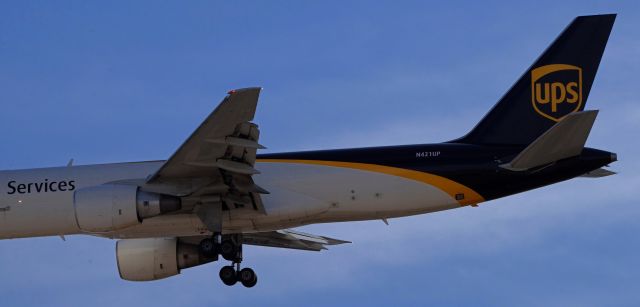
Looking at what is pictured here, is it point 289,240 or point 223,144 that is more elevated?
point 223,144

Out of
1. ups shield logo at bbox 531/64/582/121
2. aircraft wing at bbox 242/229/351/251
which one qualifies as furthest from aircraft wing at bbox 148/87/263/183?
ups shield logo at bbox 531/64/582/121

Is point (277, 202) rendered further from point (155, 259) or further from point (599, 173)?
point (599, 173)

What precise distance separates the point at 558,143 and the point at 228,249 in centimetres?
849

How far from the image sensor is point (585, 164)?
31.6 m

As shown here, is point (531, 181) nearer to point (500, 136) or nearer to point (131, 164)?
point (500, 136)

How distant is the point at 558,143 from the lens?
31016 mm

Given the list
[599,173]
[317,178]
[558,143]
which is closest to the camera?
[558,143]

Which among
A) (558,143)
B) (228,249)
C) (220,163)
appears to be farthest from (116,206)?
(558,143)

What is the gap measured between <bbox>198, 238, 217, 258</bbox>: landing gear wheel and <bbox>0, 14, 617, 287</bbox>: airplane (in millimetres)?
24

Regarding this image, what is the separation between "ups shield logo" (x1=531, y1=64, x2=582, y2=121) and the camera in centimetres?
3366

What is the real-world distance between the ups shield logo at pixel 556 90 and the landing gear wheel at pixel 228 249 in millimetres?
8275

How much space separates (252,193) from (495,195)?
19.1ft

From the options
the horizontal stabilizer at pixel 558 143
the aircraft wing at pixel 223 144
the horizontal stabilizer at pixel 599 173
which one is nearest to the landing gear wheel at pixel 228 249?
the aircraft wing at pixel 223 144

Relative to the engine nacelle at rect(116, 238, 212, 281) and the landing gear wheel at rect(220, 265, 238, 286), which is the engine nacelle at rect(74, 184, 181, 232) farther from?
the engine nacelle at rect(116, 238, 212, 281)
